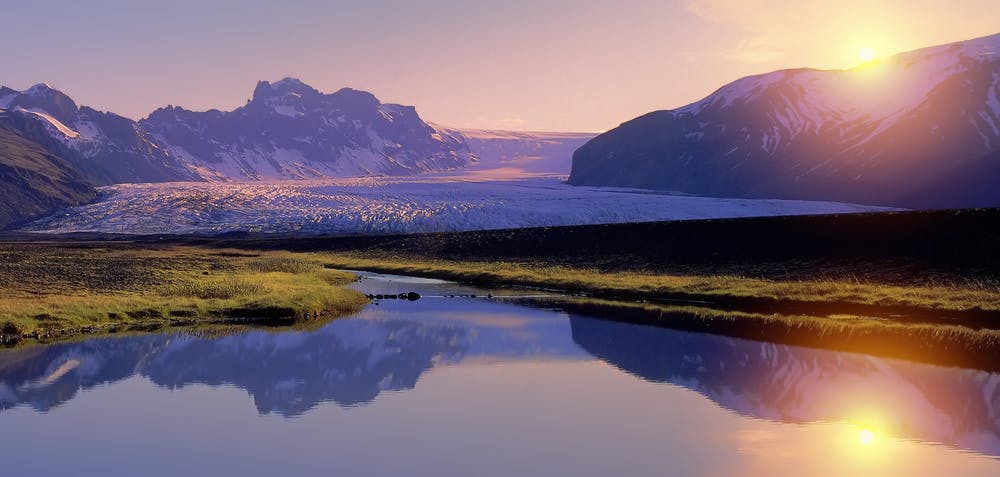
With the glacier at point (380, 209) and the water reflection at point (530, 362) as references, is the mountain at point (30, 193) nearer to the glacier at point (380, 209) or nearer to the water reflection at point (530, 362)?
the glacier at point (380, 209)

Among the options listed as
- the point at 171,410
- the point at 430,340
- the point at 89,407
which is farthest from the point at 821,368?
the point at 89,407

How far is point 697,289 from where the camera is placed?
2067 inches

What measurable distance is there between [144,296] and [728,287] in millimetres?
29220

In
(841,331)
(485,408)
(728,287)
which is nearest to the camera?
(485,408)

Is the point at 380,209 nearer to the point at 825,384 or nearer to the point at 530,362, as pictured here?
the point at 530,362

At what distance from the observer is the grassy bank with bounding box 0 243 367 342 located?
37.2m

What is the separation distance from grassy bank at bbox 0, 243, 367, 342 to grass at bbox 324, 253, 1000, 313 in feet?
43.1

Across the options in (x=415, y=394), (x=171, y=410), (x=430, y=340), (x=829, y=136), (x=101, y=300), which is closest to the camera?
(x=171, y=410)

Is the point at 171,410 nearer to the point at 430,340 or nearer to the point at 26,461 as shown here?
the point at 26,461

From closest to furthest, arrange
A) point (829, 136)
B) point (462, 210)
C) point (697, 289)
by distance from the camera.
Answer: point (697, 289)
point (462, 210)
point (829, 136)

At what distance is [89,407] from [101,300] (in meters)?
20.0

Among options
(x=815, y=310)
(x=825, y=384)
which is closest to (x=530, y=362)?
(x=825, y=384)

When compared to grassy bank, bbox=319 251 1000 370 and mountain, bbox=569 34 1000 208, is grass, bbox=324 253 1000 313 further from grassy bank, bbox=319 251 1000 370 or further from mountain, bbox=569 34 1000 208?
mountain, bbox=569 34 1000 208

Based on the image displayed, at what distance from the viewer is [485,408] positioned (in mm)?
23016
